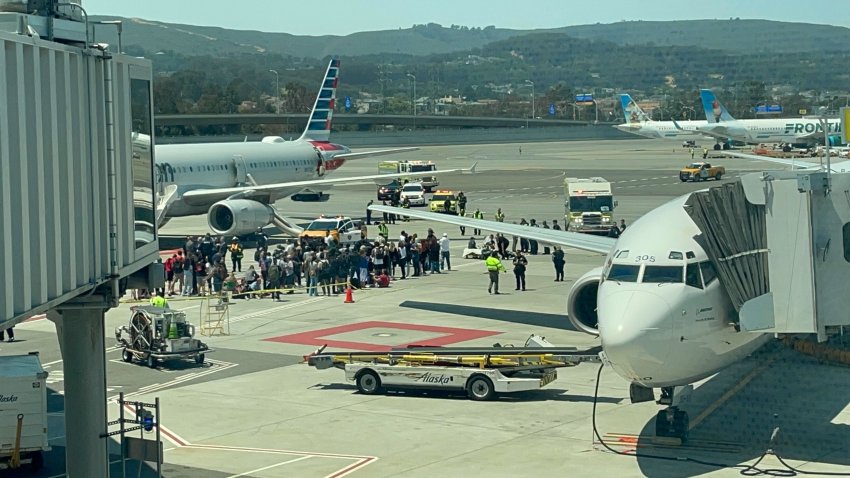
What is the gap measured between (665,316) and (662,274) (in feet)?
3.33

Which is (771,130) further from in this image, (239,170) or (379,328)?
(379,328)

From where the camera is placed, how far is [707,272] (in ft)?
71.5

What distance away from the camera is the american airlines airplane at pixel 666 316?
20.8 metres

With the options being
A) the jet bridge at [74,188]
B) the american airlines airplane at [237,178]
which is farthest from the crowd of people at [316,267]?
the jet bridge at [74,188]

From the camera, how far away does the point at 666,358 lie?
2086 centimetres

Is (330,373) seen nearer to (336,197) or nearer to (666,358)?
(666,358)

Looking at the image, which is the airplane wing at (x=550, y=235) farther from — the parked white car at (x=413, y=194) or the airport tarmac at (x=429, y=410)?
the parked white car at (x=413, y=194)

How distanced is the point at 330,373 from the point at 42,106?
19.0 meters

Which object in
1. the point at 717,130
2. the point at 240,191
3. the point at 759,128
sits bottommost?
the point at 240,191

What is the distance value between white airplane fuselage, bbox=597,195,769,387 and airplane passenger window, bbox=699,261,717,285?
0.02 m

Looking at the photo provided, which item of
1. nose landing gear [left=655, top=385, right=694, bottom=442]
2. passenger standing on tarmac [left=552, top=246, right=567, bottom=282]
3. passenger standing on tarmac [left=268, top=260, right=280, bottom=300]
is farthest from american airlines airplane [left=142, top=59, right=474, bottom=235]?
nose landing gear [left=655, top=385, right=694, bottom=442]

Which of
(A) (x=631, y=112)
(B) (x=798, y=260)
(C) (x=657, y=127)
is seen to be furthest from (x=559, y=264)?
(A) (x=631, y=112)

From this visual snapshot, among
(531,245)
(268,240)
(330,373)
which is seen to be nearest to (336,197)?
(268,240)

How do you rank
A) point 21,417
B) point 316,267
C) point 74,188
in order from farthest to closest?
1. point 316,267
2. point 21,417
3. point 74,188
